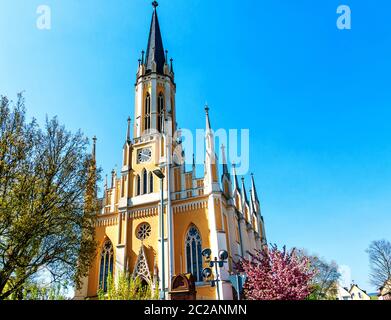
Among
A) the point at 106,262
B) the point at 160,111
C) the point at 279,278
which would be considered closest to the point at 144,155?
the point at 160,111

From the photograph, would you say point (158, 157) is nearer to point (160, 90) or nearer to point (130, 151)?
point (130, 151)

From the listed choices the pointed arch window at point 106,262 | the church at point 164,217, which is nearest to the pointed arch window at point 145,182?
the church at point 164,217

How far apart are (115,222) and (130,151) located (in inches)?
301

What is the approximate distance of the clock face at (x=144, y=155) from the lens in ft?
109

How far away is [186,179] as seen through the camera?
101 feet

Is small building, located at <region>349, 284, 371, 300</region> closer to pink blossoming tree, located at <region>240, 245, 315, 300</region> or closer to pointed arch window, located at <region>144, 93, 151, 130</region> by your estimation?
pink blossoming tree, located at <region>240, 245, 315, 300</region>

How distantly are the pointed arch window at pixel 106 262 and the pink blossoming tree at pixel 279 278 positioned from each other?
1390 cm

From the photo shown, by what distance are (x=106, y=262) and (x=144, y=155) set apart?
1114 centimetres

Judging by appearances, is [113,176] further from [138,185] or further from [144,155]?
[144,155]

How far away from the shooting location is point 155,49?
1646 inches

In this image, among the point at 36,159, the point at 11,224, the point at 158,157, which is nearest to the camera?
the point at 11,224

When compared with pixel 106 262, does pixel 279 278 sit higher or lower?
lower
